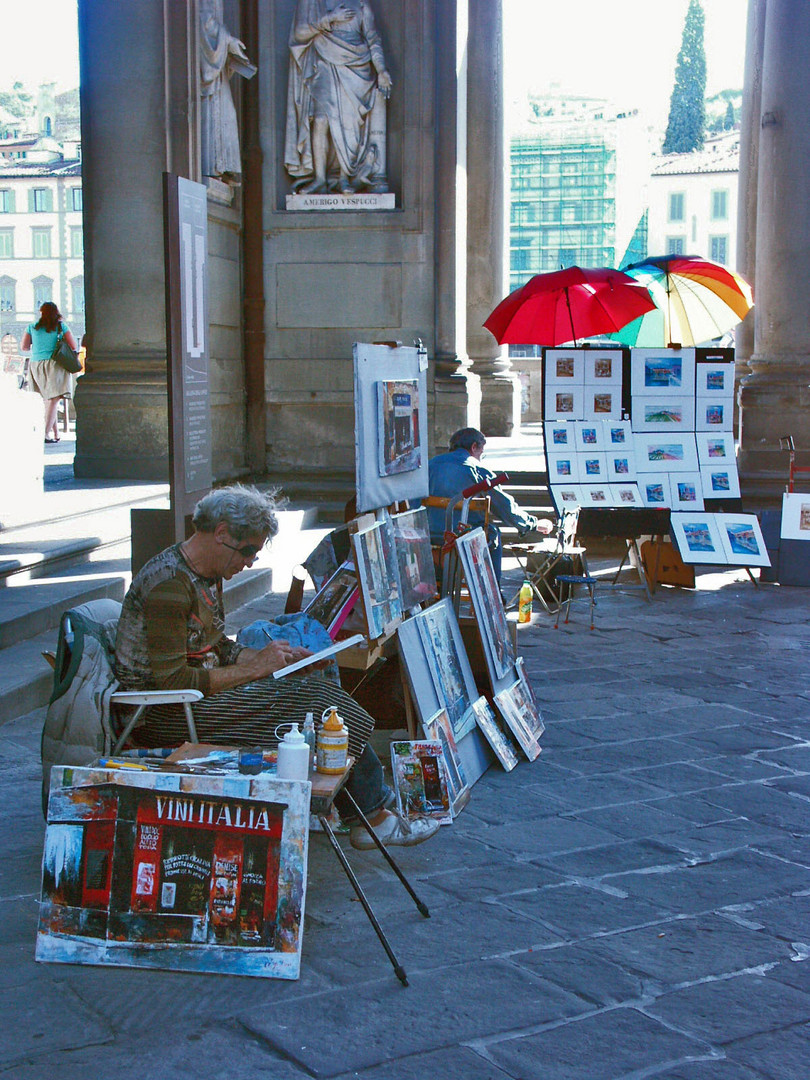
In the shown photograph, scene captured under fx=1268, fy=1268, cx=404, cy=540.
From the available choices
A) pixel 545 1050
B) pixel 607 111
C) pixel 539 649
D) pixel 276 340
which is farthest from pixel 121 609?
pixel 607 111

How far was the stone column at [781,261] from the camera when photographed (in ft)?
35.9

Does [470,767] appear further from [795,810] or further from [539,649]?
[539,649]

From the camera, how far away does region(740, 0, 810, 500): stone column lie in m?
10.9

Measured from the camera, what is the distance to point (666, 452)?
8.91 meters

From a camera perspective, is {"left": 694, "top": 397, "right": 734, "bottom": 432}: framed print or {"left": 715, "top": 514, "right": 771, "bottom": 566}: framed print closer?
{"left": 715, "top": 514, "right": 771, "bottom": 566}: framed print

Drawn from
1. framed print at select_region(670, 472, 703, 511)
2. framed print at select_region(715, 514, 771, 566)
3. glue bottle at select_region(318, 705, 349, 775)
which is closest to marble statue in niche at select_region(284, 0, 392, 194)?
framed print at select_region(670, 472, 703, 511)

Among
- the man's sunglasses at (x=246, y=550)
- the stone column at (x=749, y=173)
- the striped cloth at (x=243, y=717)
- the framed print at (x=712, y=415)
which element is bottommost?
the striped cloth at (x=243, y=717)

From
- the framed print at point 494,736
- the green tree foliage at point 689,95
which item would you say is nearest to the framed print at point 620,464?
the framed print at point 494,736

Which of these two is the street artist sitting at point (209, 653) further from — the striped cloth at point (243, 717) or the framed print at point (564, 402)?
the framed print at point (564, 402)

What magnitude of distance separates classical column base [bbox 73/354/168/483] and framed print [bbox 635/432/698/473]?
3.40 m

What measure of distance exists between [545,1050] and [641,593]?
6.05m

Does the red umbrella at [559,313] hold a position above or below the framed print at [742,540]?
above

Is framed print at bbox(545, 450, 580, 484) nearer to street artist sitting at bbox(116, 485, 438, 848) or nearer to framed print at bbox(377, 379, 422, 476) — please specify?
framed print at bbox(377, 379, 422, 476)

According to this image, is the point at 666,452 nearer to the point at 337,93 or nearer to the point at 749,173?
the point at 337,93
